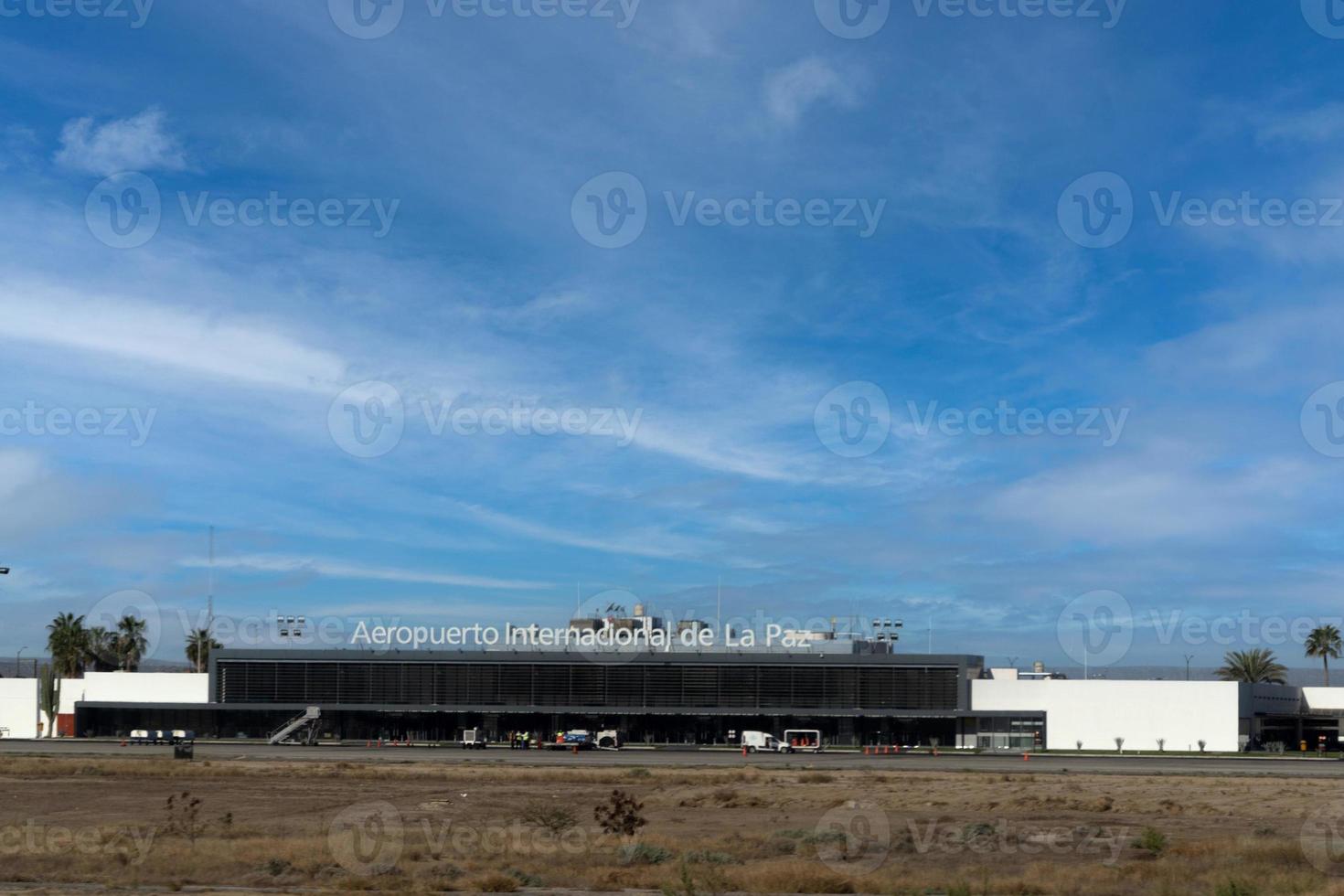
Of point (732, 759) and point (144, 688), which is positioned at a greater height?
point (144, 688)

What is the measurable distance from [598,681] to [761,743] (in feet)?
64.8

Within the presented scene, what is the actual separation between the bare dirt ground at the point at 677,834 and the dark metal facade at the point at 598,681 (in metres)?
50.2

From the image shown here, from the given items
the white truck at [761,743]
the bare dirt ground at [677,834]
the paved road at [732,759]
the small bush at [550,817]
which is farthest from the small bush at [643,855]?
the white truck at [761,743]

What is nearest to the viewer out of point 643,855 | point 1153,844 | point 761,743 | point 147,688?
point 643,855

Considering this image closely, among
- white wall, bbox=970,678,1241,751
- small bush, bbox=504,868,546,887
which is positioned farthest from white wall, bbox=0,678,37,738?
small bush, bbox=504,868,546,887

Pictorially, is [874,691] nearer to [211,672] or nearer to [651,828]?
[211,672]

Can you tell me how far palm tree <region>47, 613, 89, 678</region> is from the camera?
152750 mm

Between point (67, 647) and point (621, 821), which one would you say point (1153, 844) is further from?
point (67, 647)

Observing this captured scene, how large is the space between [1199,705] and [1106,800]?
6854cm

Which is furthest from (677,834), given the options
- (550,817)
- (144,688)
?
(144,688)

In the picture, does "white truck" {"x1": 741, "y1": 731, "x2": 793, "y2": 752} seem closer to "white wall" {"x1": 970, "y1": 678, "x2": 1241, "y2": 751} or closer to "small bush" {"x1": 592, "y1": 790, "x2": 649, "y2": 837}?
"white wall" {"x1": 970, "y1": 678, "x2": 1241, "y2": 751}

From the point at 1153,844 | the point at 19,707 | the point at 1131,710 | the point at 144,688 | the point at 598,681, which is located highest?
the point at 1153,844

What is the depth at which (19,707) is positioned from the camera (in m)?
138

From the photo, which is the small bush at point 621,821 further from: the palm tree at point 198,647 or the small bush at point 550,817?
the palm tree at point 198,647
